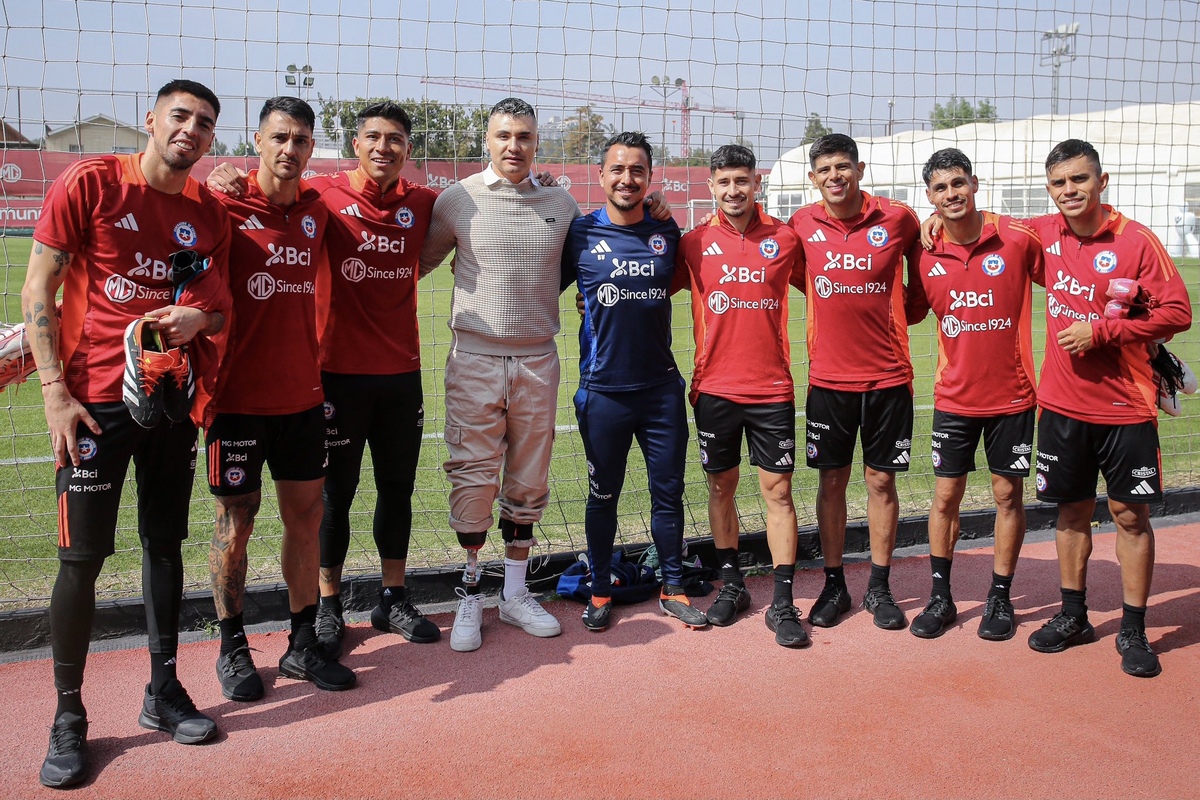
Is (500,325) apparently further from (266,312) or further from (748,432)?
(748,432)

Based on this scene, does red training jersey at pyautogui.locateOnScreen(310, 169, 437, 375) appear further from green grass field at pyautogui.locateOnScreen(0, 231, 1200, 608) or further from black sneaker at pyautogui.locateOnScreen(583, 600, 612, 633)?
black sneaker at pyautogui.locateOnScreen(583, 600, 612, 633)

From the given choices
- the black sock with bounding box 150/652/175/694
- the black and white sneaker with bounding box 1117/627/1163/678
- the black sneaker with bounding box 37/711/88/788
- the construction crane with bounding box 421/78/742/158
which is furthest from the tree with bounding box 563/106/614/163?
the black sneaker with bounding box 37/711/88/788

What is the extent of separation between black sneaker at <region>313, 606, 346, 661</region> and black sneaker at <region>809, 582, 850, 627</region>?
218 cm

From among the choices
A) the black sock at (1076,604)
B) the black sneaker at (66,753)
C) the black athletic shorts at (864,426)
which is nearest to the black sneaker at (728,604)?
the black athletic shorts at (864,426)

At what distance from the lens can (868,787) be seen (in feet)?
9.78

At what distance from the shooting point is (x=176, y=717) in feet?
10.9

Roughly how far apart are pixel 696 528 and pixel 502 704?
2373mm

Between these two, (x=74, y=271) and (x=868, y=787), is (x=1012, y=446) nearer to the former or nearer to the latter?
A: (x=868, y=787)

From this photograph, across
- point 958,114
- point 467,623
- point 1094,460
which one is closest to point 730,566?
point 467,623

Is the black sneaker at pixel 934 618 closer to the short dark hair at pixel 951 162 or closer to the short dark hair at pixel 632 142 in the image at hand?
the short dark hair at pixel 951 162

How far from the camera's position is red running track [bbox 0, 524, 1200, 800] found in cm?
302

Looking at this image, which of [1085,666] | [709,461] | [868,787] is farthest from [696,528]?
[868,787]

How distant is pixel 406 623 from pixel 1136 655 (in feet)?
10.4

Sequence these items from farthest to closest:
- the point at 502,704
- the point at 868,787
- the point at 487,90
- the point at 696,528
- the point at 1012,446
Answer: the point at 696,528, the point at 487,90, the point at 1012,446, the point at 502,704, the point at 868,787
